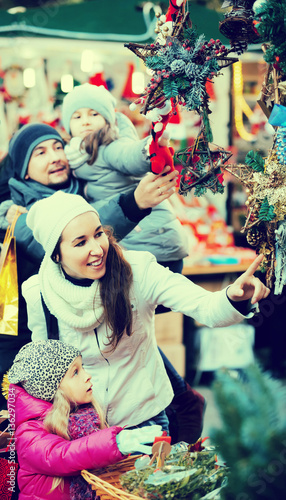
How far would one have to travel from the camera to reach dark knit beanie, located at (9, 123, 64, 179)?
2.07 m

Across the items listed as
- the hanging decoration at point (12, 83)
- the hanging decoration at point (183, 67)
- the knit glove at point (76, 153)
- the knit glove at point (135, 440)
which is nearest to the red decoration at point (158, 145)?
the hanging decoration at point (183, 67)

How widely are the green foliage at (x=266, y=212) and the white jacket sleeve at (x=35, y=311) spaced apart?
73 cm

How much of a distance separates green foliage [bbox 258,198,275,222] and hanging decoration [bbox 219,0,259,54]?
0.44 meters

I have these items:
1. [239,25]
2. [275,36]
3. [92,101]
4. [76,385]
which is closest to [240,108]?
[92,101]

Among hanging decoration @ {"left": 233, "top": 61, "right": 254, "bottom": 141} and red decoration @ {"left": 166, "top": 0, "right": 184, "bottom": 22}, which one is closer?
red decoration @ {"left": 166, "top": 0, "right": 184, "bottom": 22}

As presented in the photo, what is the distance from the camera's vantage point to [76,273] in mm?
1729

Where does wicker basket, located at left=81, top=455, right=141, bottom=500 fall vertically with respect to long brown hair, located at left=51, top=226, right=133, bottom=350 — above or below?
below

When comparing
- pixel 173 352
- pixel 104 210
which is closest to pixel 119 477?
pixel 104 210

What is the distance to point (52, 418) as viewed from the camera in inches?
63.0

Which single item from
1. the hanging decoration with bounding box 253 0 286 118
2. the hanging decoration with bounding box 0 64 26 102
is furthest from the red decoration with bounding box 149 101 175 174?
the hanging decoration with bounding box 0 64 26 102

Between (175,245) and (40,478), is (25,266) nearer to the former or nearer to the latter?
(175,245)

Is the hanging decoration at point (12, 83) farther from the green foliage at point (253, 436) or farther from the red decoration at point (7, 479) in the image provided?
the green foliage at point (253, 436)

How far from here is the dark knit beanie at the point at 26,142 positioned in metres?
2.07

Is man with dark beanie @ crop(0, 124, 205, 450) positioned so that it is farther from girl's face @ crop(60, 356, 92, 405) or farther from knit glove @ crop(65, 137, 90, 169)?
girl's face @ crop(60, 356, 92, 405)
